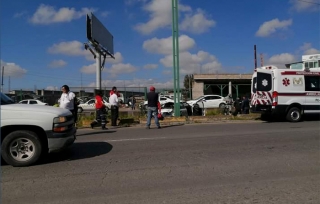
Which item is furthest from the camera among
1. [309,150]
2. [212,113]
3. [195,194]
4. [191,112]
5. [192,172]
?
[191,112]

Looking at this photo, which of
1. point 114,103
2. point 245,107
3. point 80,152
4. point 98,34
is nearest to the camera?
point 80,152

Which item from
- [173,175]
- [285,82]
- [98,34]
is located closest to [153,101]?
[285,82]

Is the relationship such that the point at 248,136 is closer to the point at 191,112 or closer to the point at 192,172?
the point at 192,172

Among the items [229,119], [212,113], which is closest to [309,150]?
[229,119]

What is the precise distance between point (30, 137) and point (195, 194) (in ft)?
11.5

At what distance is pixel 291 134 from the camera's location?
32.5 ft

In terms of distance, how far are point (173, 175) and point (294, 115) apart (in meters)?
11.2

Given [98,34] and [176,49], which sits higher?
[98,34]

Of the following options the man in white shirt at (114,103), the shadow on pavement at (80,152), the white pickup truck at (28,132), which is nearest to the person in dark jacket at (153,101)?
the man in white shirt at (114,103)

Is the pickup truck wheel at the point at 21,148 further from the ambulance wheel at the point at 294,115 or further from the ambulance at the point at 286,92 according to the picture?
the ambulance wheel at the point at 294,115

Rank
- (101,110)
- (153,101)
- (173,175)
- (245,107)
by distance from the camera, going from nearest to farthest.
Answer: (173,175) < (153,101) < (101,110) < (245,107)

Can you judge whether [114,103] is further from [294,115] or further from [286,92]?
[294,115]

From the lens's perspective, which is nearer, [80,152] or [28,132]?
[28,132]

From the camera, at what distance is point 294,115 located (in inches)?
578
